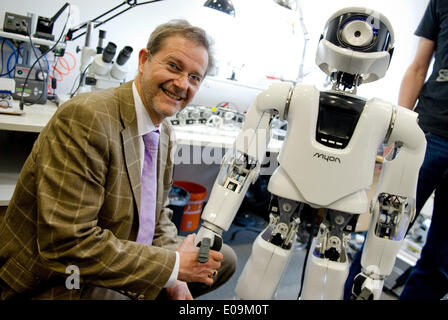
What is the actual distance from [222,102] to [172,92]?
1.71 metres

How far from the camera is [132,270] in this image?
76 cm

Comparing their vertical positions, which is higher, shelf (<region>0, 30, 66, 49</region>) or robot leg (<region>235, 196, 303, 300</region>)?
shelf (<region>0, 30, 66, 49</region>)

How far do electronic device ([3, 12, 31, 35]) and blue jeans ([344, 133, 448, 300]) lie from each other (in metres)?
1.95

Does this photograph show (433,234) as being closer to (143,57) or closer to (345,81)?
(345,81)

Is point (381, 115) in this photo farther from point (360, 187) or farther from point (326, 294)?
point (326, 294)

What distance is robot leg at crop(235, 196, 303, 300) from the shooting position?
2.99 feet

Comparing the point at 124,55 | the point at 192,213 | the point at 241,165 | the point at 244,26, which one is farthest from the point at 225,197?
the point at 244,26

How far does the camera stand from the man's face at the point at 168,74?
0.91m

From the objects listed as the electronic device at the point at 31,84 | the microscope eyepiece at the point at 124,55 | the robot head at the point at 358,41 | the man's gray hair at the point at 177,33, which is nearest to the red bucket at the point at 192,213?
the microscope eyepiece at the point at 124,55

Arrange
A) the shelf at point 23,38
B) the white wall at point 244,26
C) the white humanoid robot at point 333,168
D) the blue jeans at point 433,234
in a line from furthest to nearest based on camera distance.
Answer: the white wall at point 244,26
the shelf at point 23,38
the blue jeans at point 433,234
the white humanoid robot at point 333,168

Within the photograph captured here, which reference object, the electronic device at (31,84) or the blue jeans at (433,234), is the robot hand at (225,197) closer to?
the blue jeans at (433,234)

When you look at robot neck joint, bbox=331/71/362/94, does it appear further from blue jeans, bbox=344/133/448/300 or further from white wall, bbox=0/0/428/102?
white wall, bbox=0/0/428/102

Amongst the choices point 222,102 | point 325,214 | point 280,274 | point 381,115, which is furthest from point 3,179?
point 222,102

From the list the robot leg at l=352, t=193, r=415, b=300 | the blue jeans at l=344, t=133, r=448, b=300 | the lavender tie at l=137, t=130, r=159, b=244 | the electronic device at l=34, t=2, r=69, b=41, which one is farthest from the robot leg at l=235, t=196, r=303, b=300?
the electronic device at l=34, t=2, r=69, b=41
